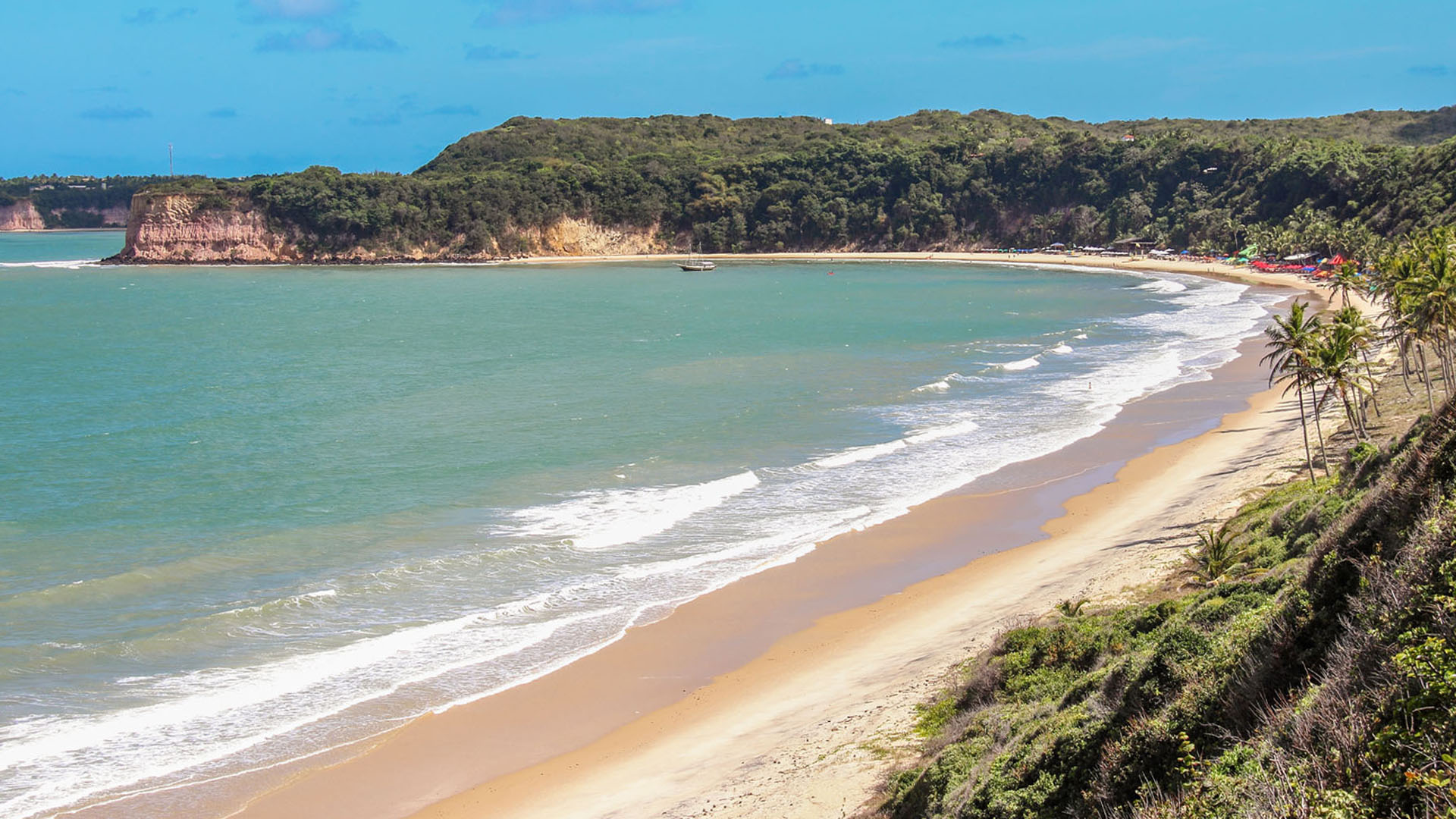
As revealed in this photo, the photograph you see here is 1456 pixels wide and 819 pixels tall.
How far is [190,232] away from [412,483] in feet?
448

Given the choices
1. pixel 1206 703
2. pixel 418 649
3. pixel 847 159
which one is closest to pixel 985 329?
pixel 418 649

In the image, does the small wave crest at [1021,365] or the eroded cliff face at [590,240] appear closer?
the small wave crest at [1021,365]

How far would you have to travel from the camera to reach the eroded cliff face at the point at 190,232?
5812 inches

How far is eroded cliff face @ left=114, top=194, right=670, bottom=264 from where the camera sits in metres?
148

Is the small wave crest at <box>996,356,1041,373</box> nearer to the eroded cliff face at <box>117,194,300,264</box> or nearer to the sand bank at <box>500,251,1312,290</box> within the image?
the sand bank at <box>500,251,1312,290</box>

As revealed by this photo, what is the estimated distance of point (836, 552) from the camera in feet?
82.0

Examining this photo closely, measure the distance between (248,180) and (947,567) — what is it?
162 m

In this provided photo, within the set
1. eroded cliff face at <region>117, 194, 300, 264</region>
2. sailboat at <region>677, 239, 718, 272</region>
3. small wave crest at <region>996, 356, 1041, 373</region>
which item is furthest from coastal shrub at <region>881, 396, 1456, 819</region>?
eroded cliff face at <region>117, 194, 300, 264</region>

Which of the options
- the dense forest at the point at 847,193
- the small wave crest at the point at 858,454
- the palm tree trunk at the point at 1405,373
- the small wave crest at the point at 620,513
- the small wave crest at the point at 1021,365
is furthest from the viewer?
the dense forest at the point at 847,193

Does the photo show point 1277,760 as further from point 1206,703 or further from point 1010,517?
point 1010,517

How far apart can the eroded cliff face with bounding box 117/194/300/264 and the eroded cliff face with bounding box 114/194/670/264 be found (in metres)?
0.10

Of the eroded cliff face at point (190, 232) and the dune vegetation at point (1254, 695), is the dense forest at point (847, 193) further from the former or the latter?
the dune vegetation at point (1254, 695)

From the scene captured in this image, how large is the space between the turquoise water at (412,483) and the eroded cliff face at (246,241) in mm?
78007

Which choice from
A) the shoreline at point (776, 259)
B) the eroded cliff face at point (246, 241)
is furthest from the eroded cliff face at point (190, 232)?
the shoreline at point (776, 259)
